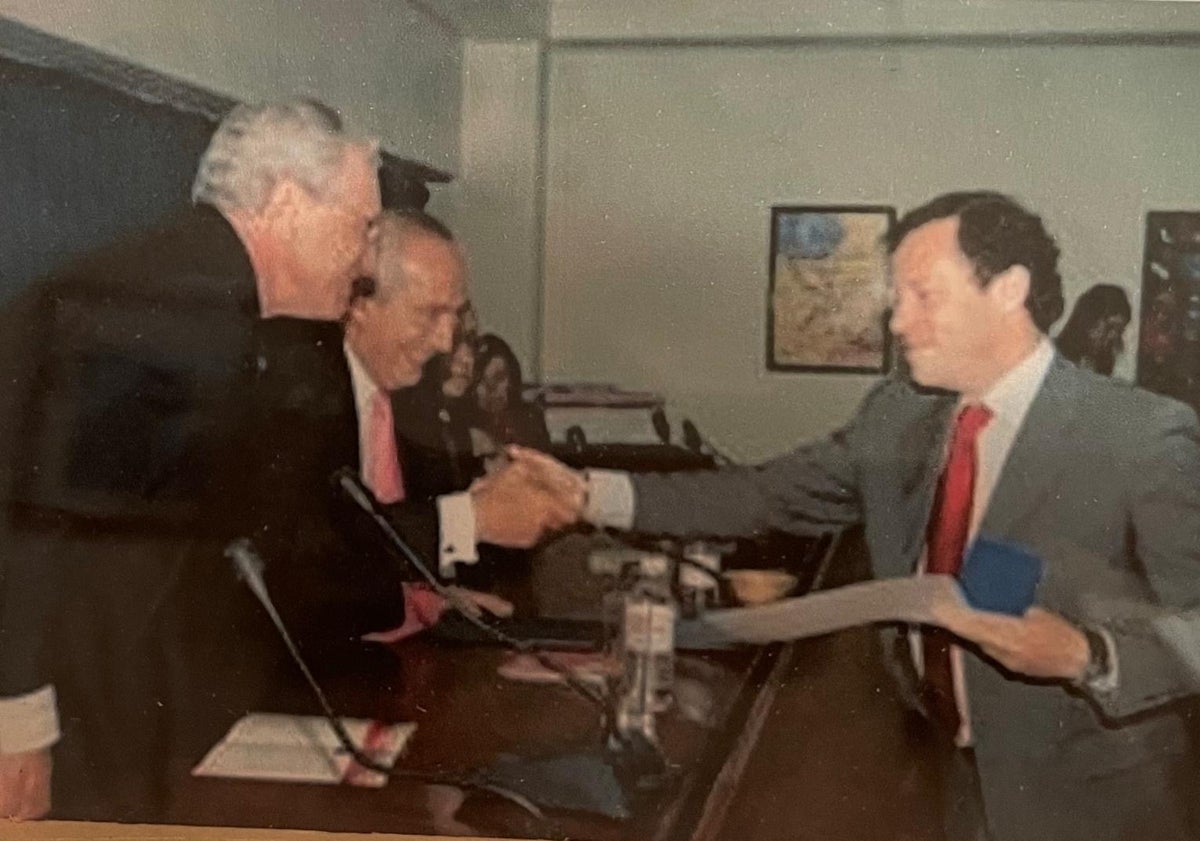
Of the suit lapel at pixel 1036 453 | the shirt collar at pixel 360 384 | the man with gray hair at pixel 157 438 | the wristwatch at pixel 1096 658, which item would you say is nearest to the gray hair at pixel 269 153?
the man with gray hair at pixel 157 438

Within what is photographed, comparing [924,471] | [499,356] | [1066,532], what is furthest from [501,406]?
[1066,532]

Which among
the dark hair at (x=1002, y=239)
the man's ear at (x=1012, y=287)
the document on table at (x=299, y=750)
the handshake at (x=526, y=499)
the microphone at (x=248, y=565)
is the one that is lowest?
the document on table at (x=299, y=750)

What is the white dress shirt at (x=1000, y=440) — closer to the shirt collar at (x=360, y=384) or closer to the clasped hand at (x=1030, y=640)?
the clasped hand at (x=1030, y=640)

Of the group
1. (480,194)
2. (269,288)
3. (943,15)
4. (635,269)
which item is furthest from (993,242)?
(269,288)

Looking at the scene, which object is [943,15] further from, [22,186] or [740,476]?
[22,186]

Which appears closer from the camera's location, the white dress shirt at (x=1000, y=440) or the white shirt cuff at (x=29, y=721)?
the white dress shirt at (x=1000, y=440)

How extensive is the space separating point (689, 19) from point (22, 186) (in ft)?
2.03

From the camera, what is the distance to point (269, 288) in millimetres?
1253

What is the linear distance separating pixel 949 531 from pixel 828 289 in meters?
0.23

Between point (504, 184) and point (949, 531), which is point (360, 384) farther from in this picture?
point (949, 531)

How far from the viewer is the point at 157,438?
4.16ft

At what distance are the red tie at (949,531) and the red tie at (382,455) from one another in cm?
46

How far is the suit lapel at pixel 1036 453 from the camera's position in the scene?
3.84ft

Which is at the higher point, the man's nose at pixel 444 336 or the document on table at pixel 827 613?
the man's nose at pixel 444 336
